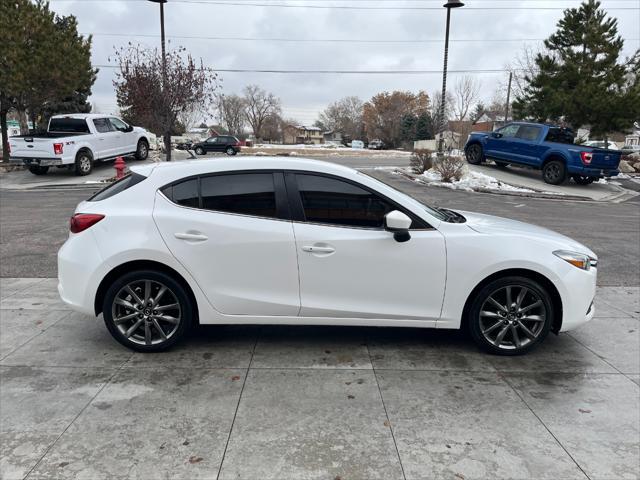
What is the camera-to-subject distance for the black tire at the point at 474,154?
20.8m

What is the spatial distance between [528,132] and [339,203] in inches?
653

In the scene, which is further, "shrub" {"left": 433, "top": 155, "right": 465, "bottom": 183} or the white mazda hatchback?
"shrub" {"left": 433, "top": 155, "right": 465, "bottom": 183}

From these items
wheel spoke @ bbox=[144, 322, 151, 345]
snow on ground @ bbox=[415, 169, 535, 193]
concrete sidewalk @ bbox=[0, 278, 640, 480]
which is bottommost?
concrete sidewalk @ bbox=[0, 278, 640, 480]

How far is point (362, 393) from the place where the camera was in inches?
136

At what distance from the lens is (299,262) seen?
3836mm

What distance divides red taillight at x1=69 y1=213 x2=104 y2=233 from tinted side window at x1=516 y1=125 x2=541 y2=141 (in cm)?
1741

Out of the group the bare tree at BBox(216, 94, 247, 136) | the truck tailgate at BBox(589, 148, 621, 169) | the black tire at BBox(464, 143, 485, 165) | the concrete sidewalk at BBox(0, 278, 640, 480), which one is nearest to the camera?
the concrete sidewalk at BBox(0, 278, 640, 480)

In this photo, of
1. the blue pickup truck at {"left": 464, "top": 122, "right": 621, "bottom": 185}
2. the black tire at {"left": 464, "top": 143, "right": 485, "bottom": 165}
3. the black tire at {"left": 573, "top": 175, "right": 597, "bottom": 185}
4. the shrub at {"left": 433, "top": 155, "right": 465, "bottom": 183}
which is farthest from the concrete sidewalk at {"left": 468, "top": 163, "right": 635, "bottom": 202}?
the shrub at {"left": 433, "top": 155, "right": 465, "bottom": 183}

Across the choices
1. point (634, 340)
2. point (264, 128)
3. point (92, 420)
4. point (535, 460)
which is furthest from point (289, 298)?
point (264, 128)

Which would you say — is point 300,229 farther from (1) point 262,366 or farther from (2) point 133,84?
(2) point 133,84

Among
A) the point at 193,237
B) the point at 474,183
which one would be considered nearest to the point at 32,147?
the point at 474,183

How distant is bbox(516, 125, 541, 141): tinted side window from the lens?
17.9m

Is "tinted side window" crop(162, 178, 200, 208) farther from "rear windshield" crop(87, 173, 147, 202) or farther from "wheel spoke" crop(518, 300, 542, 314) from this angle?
"wheel spoke" crop(518, 300, 542, 314)

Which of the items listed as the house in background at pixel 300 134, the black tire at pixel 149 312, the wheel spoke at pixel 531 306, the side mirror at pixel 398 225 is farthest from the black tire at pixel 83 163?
the house in background at pixel 300 134
